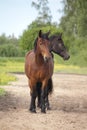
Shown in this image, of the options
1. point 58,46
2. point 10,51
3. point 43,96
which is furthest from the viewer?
point 10,51

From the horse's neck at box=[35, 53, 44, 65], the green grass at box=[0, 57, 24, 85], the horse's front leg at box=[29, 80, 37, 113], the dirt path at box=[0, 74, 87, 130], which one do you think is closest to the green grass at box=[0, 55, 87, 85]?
the green grass at box=[0, 57, 24, 85]

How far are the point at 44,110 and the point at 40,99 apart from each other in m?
0.85

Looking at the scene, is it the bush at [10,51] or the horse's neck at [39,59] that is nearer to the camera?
the horse's neck at [39,59]

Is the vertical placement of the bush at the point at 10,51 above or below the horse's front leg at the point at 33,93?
below

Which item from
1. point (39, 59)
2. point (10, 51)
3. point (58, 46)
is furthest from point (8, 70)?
point (10, 51)

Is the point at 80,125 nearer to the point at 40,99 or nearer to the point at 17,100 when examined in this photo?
the point at 40,99

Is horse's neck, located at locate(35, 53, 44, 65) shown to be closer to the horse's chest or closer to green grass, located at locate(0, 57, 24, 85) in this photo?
the horse's chest

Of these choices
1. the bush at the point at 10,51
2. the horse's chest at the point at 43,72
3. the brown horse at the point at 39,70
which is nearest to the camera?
the brown horse at the point at 39,70

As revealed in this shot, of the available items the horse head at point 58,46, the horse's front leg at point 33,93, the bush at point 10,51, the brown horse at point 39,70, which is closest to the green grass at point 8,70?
the horse head at point 58,46

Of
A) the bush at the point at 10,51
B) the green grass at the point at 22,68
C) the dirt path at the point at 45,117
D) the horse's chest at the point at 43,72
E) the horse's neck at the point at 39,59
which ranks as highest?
the horse's neck at the point at 39,59

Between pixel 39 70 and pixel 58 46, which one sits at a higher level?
pixel 58 46

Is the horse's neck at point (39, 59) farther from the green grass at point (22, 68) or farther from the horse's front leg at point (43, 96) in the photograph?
the green grass at point (22, 68)

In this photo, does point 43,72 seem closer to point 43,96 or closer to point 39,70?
point 39,70

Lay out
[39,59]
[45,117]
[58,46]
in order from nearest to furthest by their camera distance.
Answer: [45,117] < [39,59] < [58,46]
